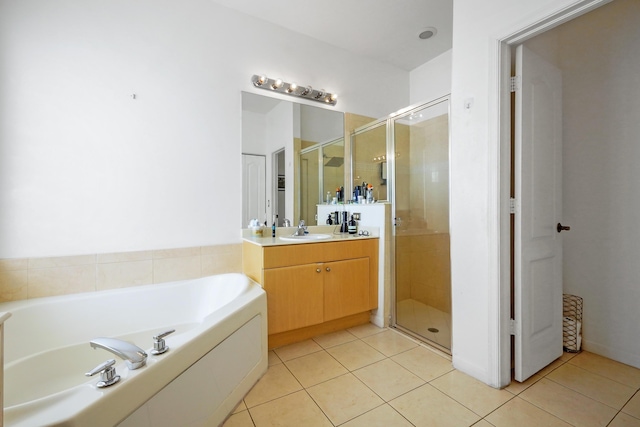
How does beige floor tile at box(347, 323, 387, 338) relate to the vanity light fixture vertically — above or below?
below

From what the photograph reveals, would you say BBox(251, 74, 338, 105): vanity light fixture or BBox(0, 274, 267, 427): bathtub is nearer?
BBox(0, 274, 267, 427): bathtub

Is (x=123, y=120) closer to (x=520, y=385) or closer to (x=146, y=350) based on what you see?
(x=146, y=350)

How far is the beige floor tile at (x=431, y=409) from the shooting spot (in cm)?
141

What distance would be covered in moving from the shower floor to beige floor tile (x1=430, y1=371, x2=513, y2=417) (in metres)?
0.38

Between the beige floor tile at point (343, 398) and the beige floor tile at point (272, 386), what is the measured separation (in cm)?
14

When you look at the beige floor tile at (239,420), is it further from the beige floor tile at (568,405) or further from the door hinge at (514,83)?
the door hinge at (514,83)

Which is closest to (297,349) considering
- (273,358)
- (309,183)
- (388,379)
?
(273,358)

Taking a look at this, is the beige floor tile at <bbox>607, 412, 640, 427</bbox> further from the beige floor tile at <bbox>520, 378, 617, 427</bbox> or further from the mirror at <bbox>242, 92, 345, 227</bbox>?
the mirror at <bbox>242, 92, 345, 227</bbox>

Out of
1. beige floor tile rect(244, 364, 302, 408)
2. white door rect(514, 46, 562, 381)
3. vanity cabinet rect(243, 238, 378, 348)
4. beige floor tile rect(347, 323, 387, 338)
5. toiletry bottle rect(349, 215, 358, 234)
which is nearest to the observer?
beige floor tile rect(244, 364, 302, 408)

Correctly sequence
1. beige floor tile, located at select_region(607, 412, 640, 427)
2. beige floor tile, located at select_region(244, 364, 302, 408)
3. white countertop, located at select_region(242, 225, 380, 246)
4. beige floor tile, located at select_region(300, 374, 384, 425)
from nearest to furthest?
1. beige floor tile, located at select_region(607, 412, 640, 427)
2. beige floor tile, located at select_region(300, 374, 384, 425)
3. beige floor tile, located at select_region(244, 364, 302, 408)
4. white countertop, located at select_region(242, 225, 380, 246)

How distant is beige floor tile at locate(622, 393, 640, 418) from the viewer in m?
1.45

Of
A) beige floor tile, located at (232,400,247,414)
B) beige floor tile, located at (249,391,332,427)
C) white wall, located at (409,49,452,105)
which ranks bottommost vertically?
beige floor tile, located at (249,391,332,427)

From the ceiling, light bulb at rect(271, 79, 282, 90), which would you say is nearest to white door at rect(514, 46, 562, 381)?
the ceiling

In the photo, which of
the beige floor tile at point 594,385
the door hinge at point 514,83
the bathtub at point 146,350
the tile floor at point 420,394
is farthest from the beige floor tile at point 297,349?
the door hinge at point 514,83
